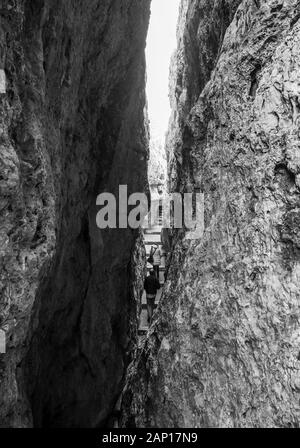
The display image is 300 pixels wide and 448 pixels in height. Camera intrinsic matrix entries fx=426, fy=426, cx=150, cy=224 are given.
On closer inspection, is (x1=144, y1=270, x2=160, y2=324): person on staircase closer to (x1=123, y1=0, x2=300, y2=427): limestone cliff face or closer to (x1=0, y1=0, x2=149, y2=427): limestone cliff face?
(x1=0, y1=0, x2=149, y2=427): limestone cliff face

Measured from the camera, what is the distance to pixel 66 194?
6570mm

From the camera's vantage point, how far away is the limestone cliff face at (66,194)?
383cm

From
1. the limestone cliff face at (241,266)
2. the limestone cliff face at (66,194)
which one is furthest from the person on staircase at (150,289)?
the limestone cliff face at (241,266)

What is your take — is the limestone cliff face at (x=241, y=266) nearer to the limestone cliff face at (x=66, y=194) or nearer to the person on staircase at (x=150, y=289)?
the limestone cliff face at (x=66, y=194)

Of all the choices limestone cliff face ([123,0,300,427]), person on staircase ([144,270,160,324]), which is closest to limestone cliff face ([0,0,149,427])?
person on staircase ([144,270,160,324])

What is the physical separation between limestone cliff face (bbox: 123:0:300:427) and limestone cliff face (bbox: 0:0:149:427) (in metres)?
1.63

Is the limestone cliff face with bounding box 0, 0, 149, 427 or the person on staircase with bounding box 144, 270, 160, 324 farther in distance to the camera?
the person on staircase with bounding box 144, 270, 160, 324

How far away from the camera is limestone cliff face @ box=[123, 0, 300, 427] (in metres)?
3.87

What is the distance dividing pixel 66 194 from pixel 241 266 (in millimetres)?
3264

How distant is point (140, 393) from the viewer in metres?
5.23

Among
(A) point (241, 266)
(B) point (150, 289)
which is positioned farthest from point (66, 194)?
(B) point (150, 289)

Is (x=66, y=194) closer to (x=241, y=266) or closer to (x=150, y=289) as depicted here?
(x=241, y=266)

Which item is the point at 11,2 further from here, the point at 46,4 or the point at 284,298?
the point at 284,298

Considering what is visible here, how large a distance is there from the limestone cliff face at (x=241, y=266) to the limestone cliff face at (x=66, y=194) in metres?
1.63
